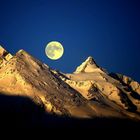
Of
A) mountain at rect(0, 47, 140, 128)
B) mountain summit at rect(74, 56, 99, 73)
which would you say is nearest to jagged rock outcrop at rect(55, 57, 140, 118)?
mountain at rect(0, 47, 140, 128)

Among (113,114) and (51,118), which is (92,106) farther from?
(51,118)

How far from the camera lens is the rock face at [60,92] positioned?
315 ft

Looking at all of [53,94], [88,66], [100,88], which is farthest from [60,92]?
[88,66]

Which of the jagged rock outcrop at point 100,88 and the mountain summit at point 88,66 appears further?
the mountain summit at point 88,66

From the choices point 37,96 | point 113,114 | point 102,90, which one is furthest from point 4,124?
point 102,90

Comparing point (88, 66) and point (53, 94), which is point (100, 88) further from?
point (53, 94)

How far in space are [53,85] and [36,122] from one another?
85.0 feet

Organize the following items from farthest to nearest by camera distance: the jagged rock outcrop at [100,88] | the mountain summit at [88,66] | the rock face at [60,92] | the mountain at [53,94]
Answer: the mountain summit at [88,66] → the jagged rock outcrop at [100,88] → the rock face at [60,92] → the mountain at [53,94]

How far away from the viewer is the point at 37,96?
96.1 m

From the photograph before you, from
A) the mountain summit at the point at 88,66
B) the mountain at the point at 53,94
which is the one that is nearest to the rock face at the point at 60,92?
the mountain at the point at 53,94

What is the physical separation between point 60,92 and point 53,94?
217 inches

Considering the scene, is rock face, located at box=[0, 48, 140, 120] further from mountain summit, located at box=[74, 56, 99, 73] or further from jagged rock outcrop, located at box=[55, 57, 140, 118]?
mountain summit, located at box=[74, 56, 99, 73]

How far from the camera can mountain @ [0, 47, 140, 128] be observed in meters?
91.9

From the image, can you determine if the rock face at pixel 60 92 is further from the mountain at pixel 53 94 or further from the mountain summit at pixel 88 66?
the mountain summit at pixel 88 66
